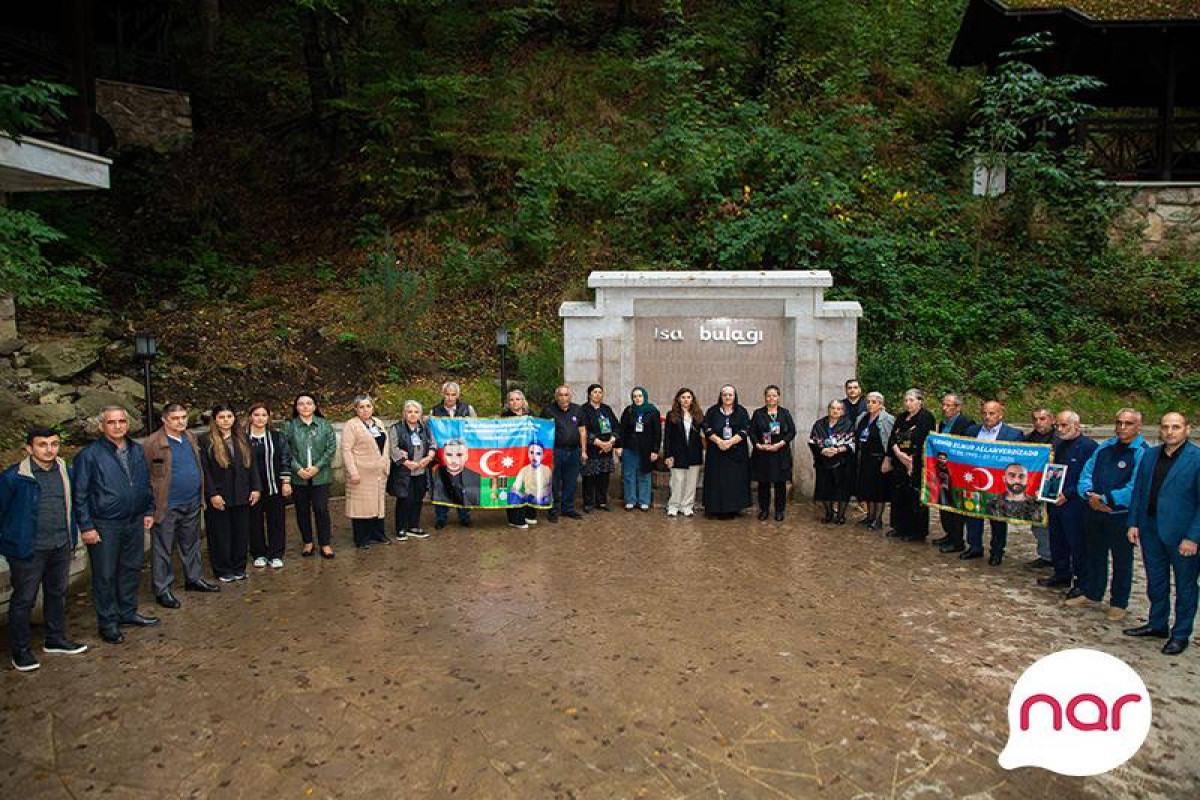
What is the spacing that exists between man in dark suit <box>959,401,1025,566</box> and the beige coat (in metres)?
5.99

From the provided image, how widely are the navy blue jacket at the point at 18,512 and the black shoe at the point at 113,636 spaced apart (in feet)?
2.80

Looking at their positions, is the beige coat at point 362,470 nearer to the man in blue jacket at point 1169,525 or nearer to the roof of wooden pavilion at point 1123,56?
the man in blue jacket at point 1169,525

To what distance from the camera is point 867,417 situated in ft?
31.5

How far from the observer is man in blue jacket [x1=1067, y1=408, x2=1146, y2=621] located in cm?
654

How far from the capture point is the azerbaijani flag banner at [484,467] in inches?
374

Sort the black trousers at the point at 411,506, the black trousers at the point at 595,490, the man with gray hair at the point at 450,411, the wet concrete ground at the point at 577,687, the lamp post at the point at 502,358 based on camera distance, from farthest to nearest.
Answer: the lamp post at the point at 502,358 → the black trousers at the point at 595,490 → the man with gray hair at the point at 450,411 → the black trousers at the point at 411,506 → the wet concrete ground at the point at 577,687

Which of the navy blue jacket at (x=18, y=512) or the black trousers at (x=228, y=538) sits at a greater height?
the navy blue jacket at (x=18, y=512)

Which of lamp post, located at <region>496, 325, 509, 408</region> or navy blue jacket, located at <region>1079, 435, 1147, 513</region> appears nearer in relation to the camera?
navy blue jacket, located at <region>1079, 435, 1147, 513</region>

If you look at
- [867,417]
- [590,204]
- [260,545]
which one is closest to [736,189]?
[590,204]

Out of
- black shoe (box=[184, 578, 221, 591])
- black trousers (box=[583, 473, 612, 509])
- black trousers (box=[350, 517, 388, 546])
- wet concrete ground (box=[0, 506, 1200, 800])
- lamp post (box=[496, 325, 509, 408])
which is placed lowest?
wet concrete ground (box=[0, 506, 1200, 800])

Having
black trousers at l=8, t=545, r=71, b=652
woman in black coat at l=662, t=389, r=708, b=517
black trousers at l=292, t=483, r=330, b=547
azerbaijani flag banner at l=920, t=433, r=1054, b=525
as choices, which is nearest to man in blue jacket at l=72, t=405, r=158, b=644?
black trousers at l=8, t=545, r=71, b=652

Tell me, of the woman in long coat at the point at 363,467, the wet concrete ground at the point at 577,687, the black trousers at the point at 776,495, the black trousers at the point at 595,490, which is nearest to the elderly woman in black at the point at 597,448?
the black trousers at the point at 595,490

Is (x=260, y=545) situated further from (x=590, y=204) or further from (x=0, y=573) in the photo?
(x=590, y=204)

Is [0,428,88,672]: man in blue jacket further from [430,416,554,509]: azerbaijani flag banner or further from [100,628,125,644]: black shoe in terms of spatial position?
[430,416,554,509]: azerbaijani flag banner
